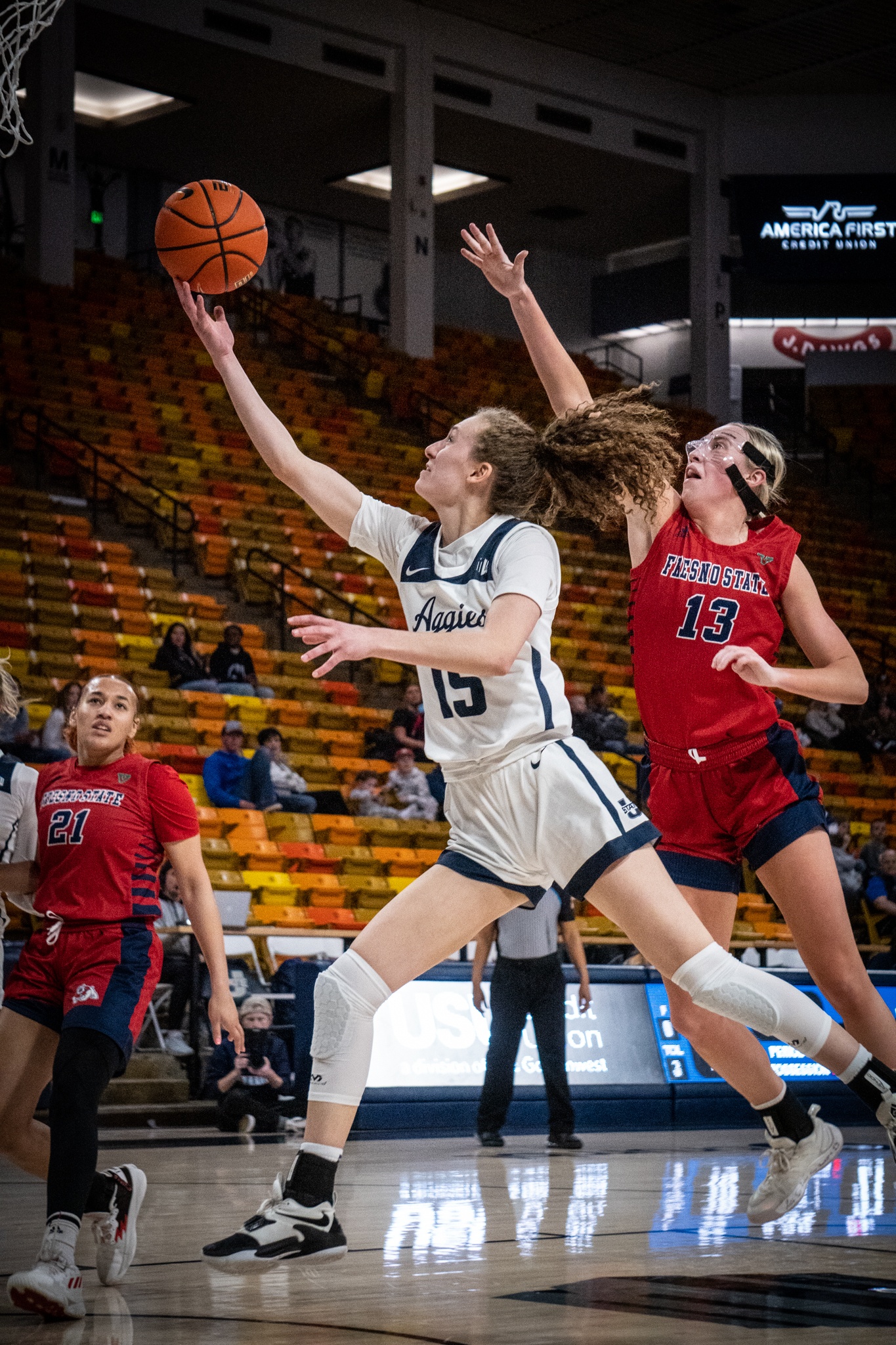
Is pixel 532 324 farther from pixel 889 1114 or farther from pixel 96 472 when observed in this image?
pixel 96 472

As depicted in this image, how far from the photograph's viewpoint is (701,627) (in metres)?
4.39

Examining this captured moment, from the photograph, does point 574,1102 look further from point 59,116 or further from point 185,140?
point 185,140

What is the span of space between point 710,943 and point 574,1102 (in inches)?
249

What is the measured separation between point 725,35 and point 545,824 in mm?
21589

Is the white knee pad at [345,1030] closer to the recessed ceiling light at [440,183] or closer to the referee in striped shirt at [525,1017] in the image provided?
the referee in striped shirt at [525,1017]

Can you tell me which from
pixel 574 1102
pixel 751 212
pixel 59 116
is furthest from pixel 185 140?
pixel 574 1102

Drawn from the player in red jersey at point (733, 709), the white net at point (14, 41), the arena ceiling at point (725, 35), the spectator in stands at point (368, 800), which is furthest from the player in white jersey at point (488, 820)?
the arena ceiling at point (725, 35)

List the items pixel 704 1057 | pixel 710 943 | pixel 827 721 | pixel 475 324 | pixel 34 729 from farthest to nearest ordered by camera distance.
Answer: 1. pixel 475 324
2. pixel 827 721
3. pixel 34 729
4. pixel 704 1057
5. pixel 710 943

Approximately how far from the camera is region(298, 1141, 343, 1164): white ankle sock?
3584 millimetres

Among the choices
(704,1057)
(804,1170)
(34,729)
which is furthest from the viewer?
(34,729)

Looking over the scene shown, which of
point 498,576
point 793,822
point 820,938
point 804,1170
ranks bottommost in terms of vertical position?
point 804,1170

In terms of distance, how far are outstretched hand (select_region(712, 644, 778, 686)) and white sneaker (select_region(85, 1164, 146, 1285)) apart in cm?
A: 213

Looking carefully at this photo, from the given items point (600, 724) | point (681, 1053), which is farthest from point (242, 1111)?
point (600, 724)

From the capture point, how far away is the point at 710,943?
365cm
